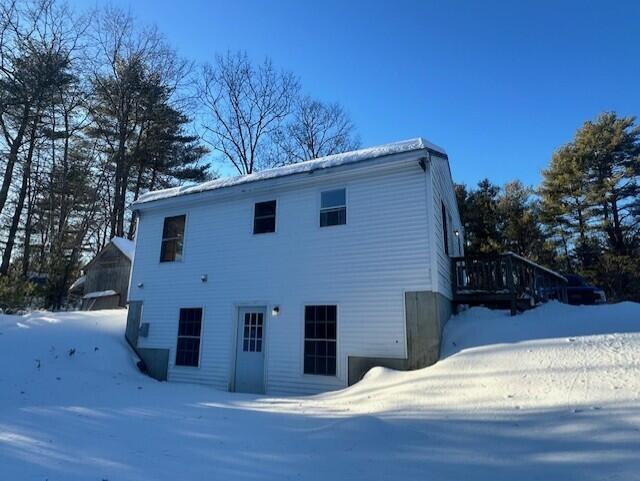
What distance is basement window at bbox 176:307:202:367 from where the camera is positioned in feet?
34.6

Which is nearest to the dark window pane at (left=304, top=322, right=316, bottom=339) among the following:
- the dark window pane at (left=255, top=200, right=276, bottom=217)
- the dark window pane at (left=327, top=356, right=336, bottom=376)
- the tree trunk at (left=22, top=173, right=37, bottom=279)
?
the dark window pane at (left=327, top=356, right=336, bottom=376)

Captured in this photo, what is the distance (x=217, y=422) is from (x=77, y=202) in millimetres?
23419

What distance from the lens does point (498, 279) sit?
908 centimetres

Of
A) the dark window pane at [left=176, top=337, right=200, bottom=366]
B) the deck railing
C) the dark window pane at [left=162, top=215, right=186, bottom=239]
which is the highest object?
the dark window pane at [left=162, top=215, right=186, bottom=239]

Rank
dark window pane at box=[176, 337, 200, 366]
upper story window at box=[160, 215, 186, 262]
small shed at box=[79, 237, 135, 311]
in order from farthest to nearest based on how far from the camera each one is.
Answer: small shed at box=[79, 237, 135, 311]
upper story window at box=[160, 215, 186, 262]
dark window pane at box=[176, 337, 200, 366]

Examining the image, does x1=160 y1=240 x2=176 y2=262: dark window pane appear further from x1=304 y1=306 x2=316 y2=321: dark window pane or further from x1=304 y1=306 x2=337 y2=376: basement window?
x1=304 y1=306 x2=337 y2=376: basement window

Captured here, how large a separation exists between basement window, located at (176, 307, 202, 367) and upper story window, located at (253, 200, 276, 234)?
9.13 ft

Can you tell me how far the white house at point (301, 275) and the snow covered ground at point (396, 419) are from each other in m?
0.90

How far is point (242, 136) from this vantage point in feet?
86.7

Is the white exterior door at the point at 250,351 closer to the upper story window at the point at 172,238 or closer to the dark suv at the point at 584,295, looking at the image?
the upper story window at the point at 172,238

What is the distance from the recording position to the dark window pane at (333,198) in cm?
956

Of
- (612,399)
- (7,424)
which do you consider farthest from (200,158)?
(612,399)

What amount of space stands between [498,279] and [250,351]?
20.4 ft

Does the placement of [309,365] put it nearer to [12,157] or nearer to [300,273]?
[300,273]
